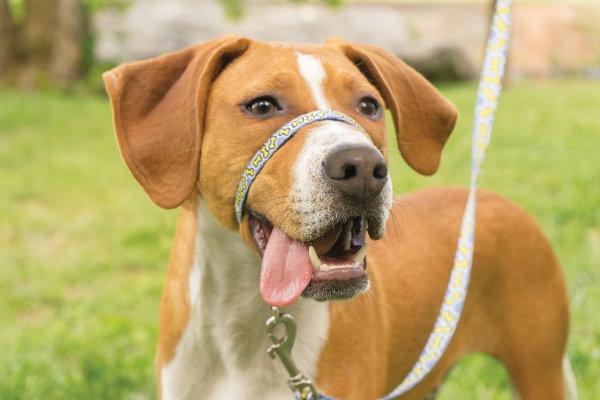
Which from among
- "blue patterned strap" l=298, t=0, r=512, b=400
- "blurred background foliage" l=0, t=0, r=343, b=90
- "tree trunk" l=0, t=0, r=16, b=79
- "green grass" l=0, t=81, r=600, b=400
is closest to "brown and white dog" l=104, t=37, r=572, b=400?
"blue patterned strap" l=298, t=0, r=512, b=400

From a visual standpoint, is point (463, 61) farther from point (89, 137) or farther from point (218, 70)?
point (218, 70)

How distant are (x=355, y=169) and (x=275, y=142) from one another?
377 millimetres

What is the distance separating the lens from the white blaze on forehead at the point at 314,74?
2.92 metres

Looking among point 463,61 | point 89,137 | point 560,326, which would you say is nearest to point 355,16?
point 463,61

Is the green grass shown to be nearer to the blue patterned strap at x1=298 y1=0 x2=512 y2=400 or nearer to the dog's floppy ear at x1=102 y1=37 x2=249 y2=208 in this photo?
the blue patterned strap at x1=298 y1=0 x2=512 y2=400

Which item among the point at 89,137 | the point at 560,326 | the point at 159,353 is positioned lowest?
the point at 89,137

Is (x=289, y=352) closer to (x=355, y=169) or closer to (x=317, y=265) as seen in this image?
(x=317, y=265)

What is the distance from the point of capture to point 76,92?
586 inches

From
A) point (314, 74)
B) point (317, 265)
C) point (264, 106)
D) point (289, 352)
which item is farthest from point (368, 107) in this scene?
point (289, 352)

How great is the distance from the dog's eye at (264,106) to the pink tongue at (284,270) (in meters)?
0.42

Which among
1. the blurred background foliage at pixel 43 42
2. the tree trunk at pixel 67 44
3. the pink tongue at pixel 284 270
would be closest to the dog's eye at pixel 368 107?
the pink tongue at pixel 284 270

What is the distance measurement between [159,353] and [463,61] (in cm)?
1497

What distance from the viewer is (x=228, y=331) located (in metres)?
3.14

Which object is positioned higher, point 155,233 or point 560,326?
point 560,326
